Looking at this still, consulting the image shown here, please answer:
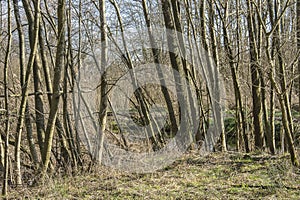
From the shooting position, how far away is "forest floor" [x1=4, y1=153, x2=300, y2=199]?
14.2 feet

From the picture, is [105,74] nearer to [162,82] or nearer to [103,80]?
[103,80]

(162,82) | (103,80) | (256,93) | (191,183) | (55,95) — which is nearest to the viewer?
(191,183)

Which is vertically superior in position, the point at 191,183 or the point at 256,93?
the point at 256,93

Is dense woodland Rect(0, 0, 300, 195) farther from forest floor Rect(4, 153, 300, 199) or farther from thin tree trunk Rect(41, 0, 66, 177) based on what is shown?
forest floor Rect(4, 153, 300, 199)

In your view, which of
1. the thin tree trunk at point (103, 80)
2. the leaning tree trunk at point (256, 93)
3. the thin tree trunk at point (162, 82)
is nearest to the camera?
the thin tree trunk at point (103, 80)

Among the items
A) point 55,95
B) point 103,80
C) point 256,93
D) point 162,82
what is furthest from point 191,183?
point 256,93

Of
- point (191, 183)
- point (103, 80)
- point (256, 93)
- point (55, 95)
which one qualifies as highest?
point (103, 80)

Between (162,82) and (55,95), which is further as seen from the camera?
(162,82)

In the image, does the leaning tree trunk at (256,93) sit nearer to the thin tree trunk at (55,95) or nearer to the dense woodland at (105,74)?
the dense woodland at (105,74)

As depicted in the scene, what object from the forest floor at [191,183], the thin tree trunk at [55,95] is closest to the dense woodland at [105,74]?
the thin tree trunk at [55,95]

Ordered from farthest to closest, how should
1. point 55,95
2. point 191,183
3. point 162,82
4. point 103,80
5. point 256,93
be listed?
point 256,93 < point 162,82 < point 103,80 < point 55,95 < point 191,183

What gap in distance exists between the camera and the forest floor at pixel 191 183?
4332 millimetres

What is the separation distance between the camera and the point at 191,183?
189 inches

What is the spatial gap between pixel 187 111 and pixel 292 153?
2.32 metres
